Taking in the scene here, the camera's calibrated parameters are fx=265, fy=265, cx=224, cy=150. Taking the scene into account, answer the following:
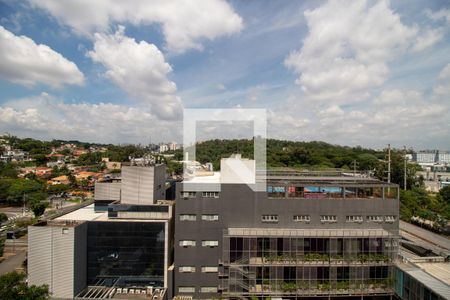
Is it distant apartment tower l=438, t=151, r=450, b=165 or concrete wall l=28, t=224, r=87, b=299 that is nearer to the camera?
concrete wall l=28, t=224, r=87, b=299

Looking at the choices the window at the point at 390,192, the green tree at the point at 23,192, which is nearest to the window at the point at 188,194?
the window at the point at 390,192

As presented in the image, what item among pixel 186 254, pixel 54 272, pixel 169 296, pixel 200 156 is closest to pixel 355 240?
pixel 186 254

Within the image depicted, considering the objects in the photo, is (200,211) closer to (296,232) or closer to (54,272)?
(296,232)

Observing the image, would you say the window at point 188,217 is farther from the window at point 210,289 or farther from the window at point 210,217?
the window at point 210,289

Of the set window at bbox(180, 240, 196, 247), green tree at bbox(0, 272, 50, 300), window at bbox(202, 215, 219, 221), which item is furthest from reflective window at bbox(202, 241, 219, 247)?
green tree at bbox(0, 272, 50, 300)

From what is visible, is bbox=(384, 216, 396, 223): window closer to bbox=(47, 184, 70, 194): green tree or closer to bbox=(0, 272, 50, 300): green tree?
bbox=(0, 272, 50, 300): green tree
